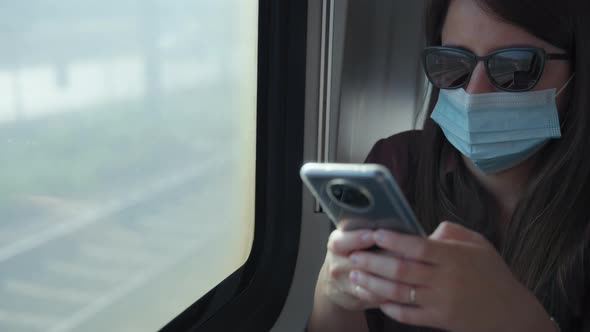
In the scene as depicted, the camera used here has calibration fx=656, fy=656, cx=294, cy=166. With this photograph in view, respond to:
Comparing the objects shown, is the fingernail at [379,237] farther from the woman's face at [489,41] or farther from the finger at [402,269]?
the woman's face at [489,41]

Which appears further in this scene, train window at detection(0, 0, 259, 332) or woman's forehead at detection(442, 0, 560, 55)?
woman's forehead at detection(442, 0, 560, 55)

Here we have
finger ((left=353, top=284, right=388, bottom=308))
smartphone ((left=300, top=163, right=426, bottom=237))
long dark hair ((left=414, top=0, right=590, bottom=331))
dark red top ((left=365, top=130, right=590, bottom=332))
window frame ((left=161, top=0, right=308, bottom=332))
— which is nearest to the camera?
smartphone ((left=300, top=163, right=426, bottom=237))

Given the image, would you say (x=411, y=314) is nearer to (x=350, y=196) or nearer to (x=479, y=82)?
(x=350, y=196)

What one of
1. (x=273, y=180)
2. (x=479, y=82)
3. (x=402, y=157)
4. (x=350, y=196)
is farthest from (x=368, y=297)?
(x=273, y=180)

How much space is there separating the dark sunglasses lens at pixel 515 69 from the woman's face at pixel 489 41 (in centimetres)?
2

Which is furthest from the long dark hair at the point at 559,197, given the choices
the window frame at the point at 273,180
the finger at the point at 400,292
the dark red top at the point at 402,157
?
the window frame at the point at 273,180

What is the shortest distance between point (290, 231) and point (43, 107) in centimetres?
106

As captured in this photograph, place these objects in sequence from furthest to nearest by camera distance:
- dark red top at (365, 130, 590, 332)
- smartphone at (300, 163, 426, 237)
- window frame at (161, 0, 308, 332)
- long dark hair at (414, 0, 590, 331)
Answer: window frame at (161, 0, 308, 332) < dark red top at (365, 130, 590, 332) < long dark hair at (414, 0, 590, 331) < smartphone at (300, 163, 426, 237)

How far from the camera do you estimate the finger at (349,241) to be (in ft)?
2.48

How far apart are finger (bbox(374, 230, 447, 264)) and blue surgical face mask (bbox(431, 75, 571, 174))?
0.57 m

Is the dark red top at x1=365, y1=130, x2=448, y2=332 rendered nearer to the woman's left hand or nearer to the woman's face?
the woman's face

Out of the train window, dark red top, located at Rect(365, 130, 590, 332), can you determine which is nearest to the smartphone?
the train window

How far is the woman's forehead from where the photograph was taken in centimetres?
119

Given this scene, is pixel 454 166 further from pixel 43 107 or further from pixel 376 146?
pixel 43 107
